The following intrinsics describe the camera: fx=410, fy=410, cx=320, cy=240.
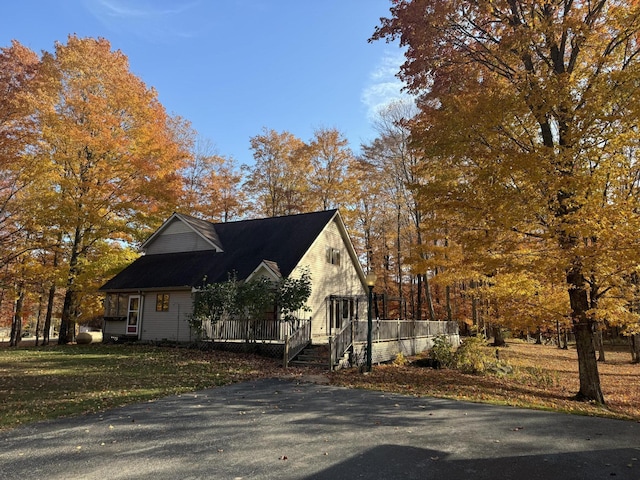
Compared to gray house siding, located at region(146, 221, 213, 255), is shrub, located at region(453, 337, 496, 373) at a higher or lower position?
lower

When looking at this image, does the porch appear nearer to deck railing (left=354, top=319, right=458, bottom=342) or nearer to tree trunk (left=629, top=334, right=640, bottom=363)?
deck railing (left=354, top=319, right=458, bottom=342)

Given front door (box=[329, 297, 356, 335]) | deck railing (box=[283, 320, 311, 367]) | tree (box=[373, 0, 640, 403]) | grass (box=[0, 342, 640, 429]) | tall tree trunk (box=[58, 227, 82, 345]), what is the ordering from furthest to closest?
front door (box=[329, 297, 356, 335]), tall tree trunk (box=[58, 227, 82, 345]), deck railing (box=[283, 320, 311, 367]), tree (box=[373, 0, 640, 403]), grass (box=[0, 342, 640, 429])

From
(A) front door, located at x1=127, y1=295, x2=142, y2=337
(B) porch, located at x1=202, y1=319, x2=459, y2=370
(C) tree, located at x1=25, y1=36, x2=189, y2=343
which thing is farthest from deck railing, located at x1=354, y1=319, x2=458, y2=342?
(C) tree, located at x1=25, y1=36, x2=189, y2=343

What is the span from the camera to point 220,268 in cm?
2048

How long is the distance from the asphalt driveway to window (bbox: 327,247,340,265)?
14.2 meters

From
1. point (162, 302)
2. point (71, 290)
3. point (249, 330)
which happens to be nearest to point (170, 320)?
point (162, 302)

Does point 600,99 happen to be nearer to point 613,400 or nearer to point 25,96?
point 613,400

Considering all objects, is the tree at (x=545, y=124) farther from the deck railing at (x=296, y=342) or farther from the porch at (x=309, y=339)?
the deck railing at (x=296, y=342)

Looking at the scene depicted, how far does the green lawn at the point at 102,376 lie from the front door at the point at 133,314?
3.30m

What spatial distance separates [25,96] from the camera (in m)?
14.9

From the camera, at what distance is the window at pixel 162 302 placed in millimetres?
21297

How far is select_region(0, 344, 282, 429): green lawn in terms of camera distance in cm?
819

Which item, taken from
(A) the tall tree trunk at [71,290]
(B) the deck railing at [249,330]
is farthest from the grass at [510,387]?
(A) the tall tree trunk at [71,290]

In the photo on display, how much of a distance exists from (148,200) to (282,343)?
37.0 feet
